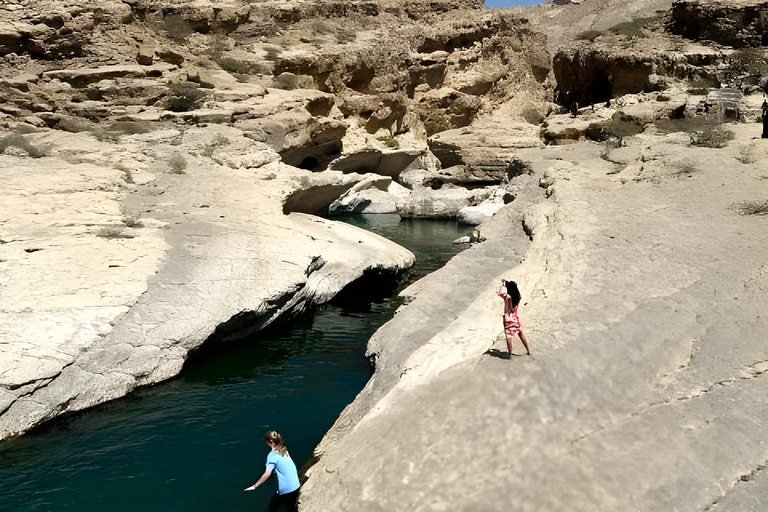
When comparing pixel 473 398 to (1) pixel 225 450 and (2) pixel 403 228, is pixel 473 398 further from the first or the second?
(2) pixel 403 228

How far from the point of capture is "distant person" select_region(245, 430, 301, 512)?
Answer: 5.92m

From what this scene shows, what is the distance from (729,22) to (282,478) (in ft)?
119

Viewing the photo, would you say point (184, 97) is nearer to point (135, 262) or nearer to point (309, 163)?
point (309, 163)

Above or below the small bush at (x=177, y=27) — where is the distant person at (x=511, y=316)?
below

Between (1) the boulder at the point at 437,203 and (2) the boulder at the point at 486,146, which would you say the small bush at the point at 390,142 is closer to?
(2) the boulder at the point at 486,146

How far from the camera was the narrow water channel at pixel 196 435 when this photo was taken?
639 centimetres

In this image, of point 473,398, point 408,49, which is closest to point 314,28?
point 408,49

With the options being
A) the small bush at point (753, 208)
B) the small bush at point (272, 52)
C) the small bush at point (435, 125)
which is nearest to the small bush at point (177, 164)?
the small bush at point (753, 208)

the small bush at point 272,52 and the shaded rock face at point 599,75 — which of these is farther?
the small bush at point 272,52

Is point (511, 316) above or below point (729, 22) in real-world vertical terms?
below

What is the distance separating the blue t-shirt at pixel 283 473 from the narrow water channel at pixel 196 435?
531 mm

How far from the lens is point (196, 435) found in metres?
7.74

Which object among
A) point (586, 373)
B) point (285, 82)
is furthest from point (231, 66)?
point (586, 373)

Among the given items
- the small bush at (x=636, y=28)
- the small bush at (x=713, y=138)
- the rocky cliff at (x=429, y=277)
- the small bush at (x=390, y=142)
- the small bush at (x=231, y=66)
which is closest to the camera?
the rocky cliff at (x=429, y=277)
